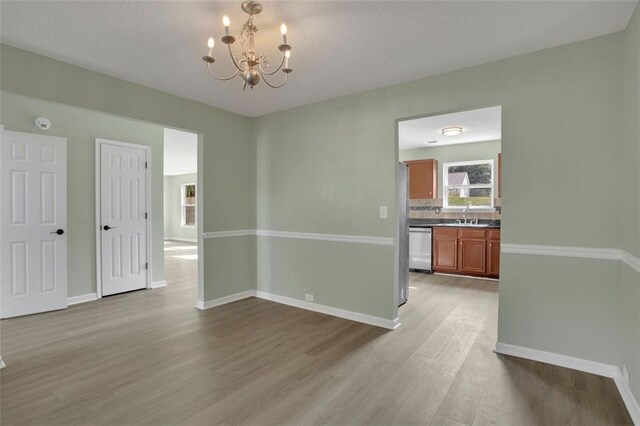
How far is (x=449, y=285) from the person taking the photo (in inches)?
206

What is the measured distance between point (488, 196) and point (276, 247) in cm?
442

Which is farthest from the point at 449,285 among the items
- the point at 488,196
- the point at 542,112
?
the point at 542,112

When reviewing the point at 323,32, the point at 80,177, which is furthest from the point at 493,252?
the point at 80,177

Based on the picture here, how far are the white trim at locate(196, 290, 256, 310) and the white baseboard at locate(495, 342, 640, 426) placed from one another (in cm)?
315

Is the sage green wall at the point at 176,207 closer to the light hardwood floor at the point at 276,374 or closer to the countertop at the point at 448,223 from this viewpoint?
the countertop at the point at 448,223

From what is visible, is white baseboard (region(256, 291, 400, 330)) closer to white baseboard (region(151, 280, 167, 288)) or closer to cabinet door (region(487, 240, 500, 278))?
white baseboard (region(151, 280, 167, 288))

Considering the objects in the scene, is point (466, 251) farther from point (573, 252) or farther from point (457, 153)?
point (573, 252)

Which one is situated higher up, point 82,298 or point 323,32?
point 323,32

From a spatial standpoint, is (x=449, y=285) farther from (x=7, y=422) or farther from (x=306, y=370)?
(x=7, y=422)

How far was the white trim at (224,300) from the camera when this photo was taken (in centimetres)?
411

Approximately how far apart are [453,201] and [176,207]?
10.1m

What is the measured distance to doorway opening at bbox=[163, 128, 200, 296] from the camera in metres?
6.27

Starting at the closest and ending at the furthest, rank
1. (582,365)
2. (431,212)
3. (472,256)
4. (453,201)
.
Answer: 1. (582,365)
2. (472,256)
3. (453,201)
4. (431,212)

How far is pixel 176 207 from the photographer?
1245 centimetres
